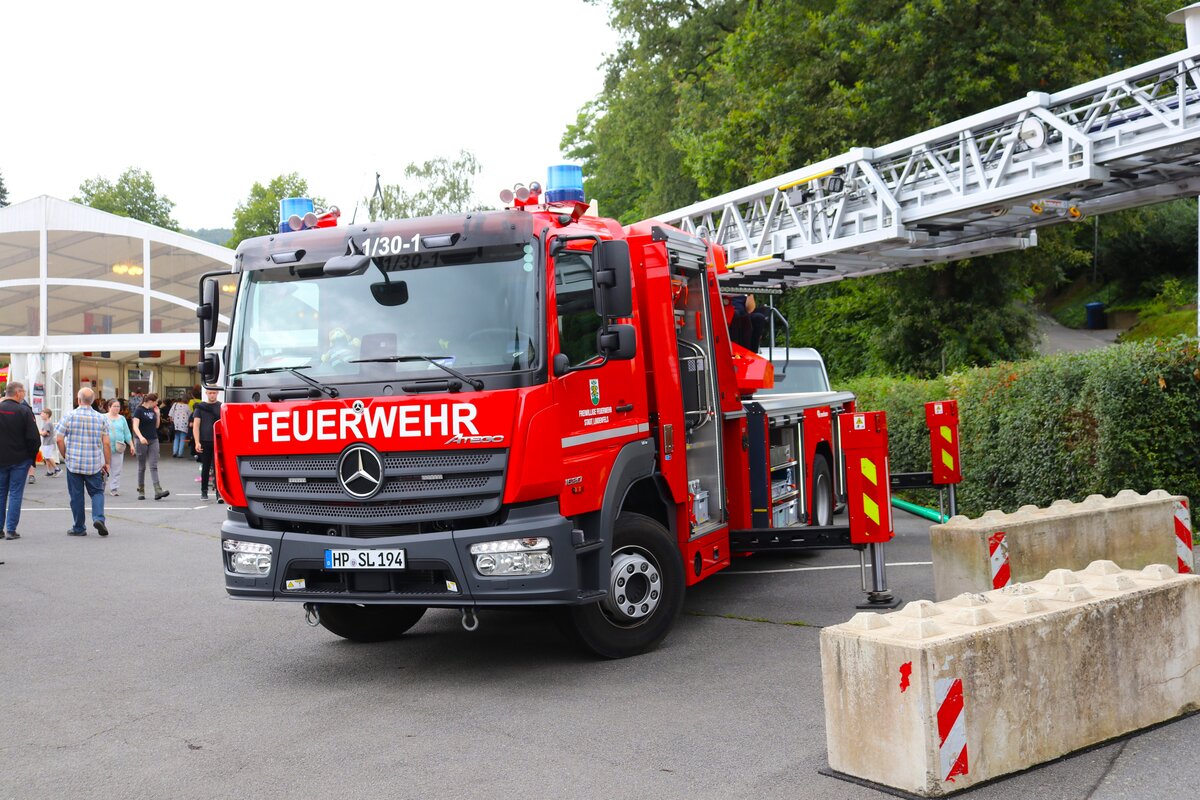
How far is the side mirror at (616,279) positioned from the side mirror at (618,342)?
0.10 m

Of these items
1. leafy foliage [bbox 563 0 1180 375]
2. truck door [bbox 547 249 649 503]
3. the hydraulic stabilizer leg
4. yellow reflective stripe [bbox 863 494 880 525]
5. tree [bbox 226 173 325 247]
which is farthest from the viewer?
tree [bbox 226 173 325 247]

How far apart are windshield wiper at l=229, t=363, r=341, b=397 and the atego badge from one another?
37cm

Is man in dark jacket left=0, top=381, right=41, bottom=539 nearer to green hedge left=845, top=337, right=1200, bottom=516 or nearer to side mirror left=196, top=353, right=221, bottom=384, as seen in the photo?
side mirror left=196, top=353, right=221, bottom=384

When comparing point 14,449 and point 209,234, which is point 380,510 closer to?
point 14,449

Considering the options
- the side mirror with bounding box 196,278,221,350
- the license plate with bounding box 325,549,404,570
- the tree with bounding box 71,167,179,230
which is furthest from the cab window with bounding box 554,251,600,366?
the tree with bounding box 71,167,179,230

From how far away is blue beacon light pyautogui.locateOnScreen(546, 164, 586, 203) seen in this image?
7.38 meters

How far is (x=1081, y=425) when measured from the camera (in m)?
11.1

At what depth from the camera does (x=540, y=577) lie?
621cm

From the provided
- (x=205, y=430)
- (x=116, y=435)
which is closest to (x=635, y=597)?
(x=205, y=430)

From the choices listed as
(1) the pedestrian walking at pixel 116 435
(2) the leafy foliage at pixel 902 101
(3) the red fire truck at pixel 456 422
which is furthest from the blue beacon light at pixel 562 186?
(2) the leafy foliage at pixel 902 101

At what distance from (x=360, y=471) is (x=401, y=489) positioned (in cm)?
26

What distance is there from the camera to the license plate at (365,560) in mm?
6273

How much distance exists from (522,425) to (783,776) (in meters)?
2.33

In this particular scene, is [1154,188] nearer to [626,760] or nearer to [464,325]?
[464,325]
